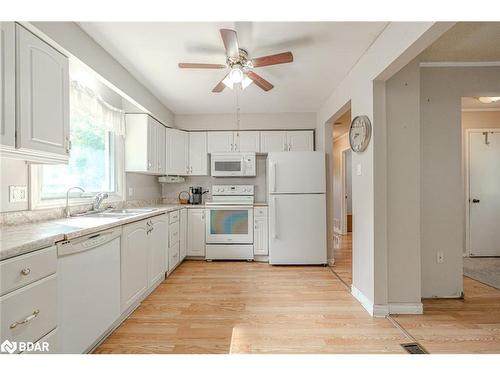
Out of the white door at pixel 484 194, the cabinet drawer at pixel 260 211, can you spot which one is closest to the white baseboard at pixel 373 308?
the cabinet drawer at pixel 260 211

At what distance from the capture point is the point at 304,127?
417 centimetres

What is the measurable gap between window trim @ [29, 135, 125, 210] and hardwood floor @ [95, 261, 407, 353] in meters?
1.14

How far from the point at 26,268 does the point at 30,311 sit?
205mm

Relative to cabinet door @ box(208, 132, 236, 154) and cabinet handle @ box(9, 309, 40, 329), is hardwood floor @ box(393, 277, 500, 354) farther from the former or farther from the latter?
cabinet door @ box(208, 132, 236, 154)

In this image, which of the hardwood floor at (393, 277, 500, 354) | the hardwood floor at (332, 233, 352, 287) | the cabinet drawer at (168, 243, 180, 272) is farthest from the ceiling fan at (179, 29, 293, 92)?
the hardwood floor at (332, 233, 352, 287)

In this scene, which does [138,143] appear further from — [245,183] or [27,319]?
[27,319]

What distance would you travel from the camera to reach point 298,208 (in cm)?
351

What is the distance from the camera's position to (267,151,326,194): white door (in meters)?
3.52

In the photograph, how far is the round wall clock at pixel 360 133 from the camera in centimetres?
218

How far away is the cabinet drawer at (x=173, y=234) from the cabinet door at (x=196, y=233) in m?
0.36

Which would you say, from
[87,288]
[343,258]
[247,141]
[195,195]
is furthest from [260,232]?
[87,288]

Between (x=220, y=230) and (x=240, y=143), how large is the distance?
1.49m

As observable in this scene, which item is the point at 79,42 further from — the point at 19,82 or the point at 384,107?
the point at 384,107

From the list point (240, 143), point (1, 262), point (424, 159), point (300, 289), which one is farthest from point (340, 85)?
point (1, 262)
